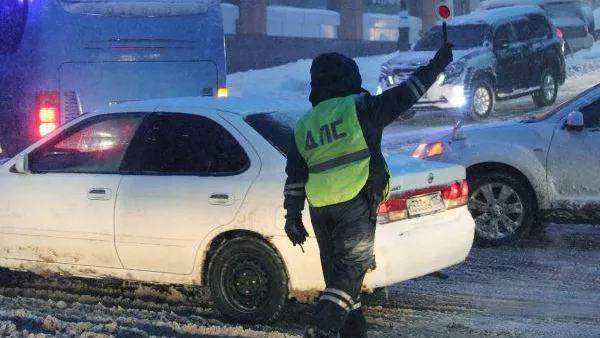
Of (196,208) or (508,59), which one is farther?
(508,59)

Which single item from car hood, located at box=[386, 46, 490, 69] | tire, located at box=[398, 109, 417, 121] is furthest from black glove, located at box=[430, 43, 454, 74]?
tire, located at box=[398, 109, 417, 121]

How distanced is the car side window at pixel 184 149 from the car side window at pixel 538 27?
1374 cm

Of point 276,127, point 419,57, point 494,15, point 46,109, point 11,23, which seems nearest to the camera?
point 276,127

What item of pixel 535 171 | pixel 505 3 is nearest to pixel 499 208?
pixel 535 171

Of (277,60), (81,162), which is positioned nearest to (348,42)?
(277,60)

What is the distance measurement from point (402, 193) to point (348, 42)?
22549 mm

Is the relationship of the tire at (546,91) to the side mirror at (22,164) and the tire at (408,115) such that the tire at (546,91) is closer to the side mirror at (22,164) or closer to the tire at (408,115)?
the tire at (408,115)

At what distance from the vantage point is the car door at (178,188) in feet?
19.2

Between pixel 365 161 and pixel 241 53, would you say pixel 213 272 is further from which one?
pixel 241 53

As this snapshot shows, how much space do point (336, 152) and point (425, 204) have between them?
139 cm

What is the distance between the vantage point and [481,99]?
666 inches

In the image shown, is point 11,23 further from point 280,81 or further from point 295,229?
point 280,81

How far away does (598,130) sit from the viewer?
8.16 metres

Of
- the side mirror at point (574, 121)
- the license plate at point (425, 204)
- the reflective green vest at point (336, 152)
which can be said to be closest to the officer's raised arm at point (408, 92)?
the reflective green vest at point (336, 152)
